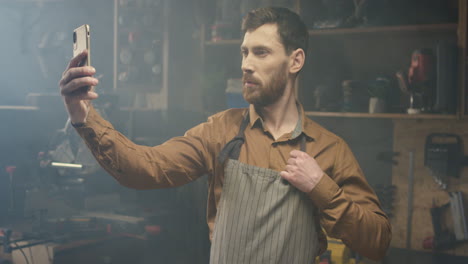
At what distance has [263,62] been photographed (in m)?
1.34

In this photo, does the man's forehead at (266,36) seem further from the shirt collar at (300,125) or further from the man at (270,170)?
the shirt collar at (300,125)

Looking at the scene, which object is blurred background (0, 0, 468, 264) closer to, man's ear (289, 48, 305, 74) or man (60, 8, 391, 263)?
man (60, 8, 391, 263)

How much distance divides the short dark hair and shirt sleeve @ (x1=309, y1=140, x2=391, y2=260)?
1.08 ft

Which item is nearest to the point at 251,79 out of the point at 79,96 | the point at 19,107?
the point at 79,96

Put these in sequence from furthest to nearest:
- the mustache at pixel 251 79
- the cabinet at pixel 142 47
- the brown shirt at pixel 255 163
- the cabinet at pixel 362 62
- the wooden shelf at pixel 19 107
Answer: the wooden shelf at pixel 19 107, the cabinet at pixel 142 47, the cabinet at pixel 362 62, the mustache at pixel 251 79, the brown shirt at pixel 255 163

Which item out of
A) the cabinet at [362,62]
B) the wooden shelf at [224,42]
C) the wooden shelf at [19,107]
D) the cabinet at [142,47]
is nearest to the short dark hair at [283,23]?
the cabinet at [362,62]

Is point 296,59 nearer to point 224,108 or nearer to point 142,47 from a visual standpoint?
point 224,108

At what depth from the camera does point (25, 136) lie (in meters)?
3.28

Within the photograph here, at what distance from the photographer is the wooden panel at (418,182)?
229 centimetres

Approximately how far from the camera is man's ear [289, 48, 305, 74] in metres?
1.37

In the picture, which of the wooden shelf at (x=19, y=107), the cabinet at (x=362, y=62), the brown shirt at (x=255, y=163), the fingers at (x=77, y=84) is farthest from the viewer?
the wooden shelf at (x=19, y=107)

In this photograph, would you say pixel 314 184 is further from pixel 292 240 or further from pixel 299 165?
pixel 292 240

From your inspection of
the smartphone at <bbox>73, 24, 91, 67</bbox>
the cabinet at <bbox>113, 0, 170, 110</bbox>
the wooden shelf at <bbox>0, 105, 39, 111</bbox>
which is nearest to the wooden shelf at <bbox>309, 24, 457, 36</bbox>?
the cabinet at <bbox>113, 0, 170, 110</bbox>

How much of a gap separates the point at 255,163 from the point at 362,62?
134cm
